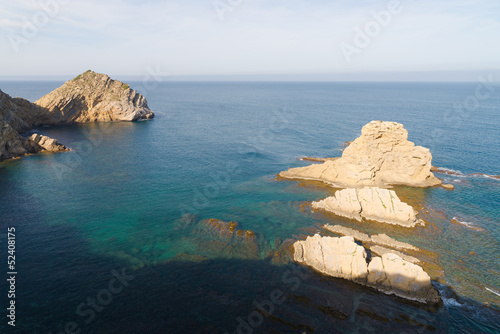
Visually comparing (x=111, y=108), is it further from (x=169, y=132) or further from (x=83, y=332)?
(x=83, y=332)

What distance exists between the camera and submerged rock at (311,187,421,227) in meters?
45.4

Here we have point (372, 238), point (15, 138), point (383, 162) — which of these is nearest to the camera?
point (372, 238)

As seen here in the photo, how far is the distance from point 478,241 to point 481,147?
57303 mm

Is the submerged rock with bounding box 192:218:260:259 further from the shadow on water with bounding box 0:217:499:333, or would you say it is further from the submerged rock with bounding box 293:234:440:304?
the submerged rock with bounding box 293:234:440:304

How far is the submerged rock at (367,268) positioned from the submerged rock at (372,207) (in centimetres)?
1240

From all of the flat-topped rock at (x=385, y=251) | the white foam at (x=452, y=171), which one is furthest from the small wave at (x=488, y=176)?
the flat-topped rock at (x=385, y=251)

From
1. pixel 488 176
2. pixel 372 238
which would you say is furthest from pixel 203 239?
pixel 488 176

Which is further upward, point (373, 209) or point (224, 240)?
point (373, 209)

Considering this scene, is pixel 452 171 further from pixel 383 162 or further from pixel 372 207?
pixel 372 207

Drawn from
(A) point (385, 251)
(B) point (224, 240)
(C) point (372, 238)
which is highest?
(B) point (224, 240)

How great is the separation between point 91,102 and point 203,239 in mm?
103523

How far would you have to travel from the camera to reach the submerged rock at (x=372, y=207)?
45.4 metres

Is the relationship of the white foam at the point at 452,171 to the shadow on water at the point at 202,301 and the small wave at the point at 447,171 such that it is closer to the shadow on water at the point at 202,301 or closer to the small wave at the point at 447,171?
the small wave at the point at 447,171

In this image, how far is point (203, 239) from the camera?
40.6 m
